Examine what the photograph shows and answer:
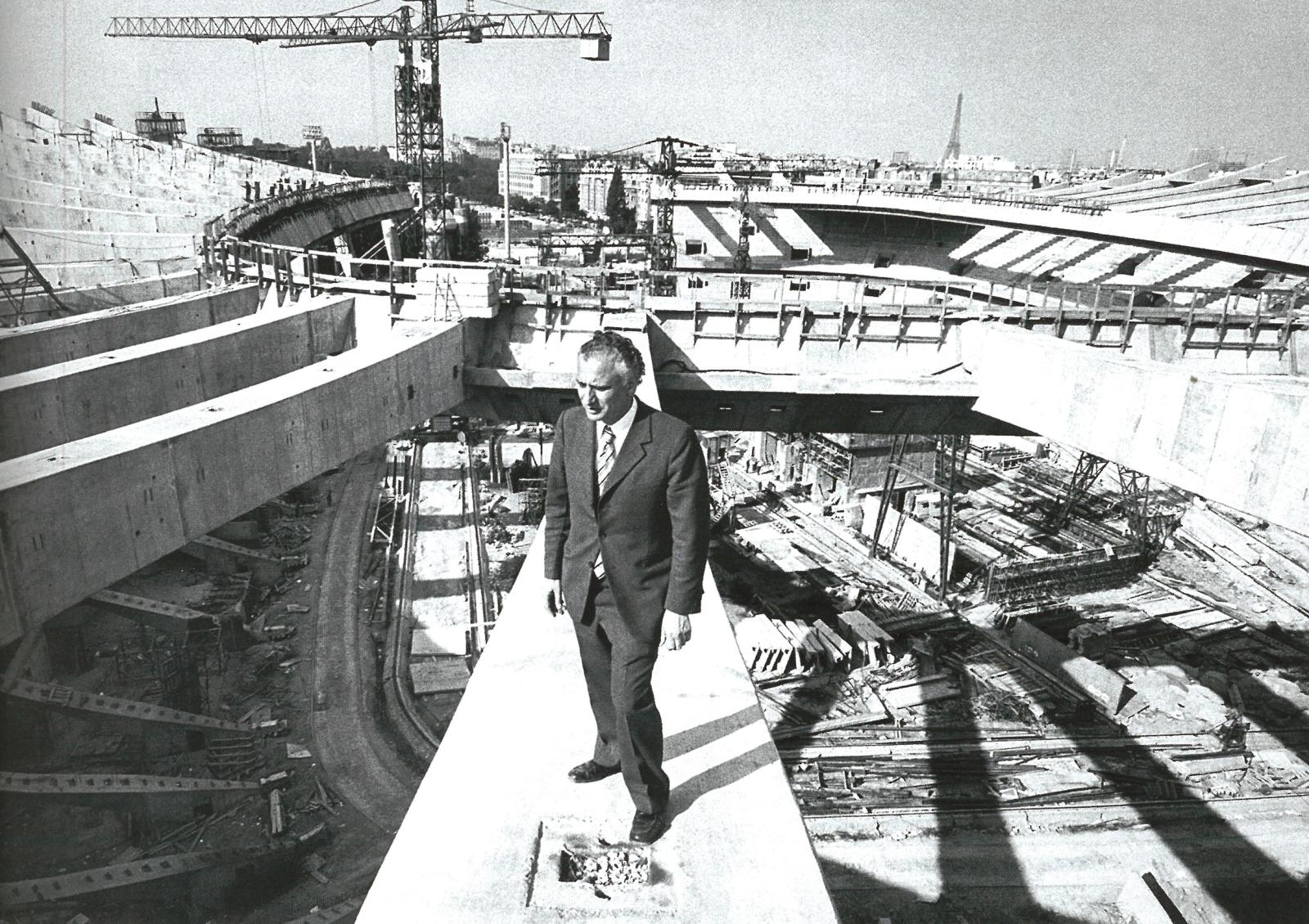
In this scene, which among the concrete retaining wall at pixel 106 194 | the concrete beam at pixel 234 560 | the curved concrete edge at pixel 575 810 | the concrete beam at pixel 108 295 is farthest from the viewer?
the concrete retaining wall at pixel 106 194

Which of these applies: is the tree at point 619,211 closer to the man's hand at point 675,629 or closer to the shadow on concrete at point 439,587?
the shadow on concrete at point 439,587

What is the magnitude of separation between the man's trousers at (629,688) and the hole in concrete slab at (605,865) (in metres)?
0.19

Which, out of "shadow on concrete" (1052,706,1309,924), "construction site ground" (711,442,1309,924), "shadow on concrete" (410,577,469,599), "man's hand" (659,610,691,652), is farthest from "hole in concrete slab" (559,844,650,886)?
"shadow on concrete" (410,577,469,599)

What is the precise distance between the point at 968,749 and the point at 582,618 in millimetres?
14562

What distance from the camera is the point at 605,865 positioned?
3320 mm

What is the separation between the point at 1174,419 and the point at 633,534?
939 cm

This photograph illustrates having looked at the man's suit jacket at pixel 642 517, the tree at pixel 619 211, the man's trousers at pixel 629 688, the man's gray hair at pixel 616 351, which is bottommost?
the man's trousers at pixel 629 688

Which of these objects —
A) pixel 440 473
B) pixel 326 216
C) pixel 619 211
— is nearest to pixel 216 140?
pixel 619 211

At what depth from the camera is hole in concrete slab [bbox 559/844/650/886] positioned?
10.7 ft

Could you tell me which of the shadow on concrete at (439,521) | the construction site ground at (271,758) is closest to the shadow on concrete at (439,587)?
the construction site ground at (271,758)

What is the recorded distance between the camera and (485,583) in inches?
767

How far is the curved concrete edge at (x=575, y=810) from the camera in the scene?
308 centimetres

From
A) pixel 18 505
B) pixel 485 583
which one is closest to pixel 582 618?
pixel 18 505

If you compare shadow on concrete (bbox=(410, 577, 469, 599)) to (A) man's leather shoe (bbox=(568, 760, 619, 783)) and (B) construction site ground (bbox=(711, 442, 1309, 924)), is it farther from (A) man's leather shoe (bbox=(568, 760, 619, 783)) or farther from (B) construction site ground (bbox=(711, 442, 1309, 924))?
(A) man's leather shoe (bbox=(568, 760, 619, 783))
